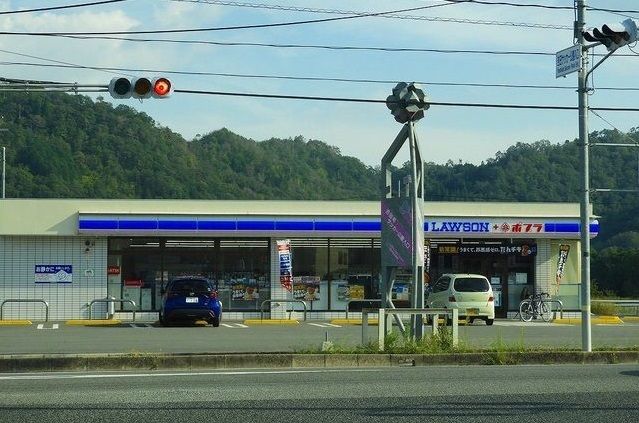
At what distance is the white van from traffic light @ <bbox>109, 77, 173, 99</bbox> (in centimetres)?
1400

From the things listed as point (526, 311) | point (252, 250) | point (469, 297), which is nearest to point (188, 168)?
point (252, 250)

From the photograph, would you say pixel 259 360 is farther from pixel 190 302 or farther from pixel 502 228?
pixel 502 228

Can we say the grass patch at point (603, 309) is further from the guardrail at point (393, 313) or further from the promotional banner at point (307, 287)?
the guardrail at point (393, 313)

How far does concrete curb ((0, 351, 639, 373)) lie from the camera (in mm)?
16172

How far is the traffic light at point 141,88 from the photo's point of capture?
65.1 ft

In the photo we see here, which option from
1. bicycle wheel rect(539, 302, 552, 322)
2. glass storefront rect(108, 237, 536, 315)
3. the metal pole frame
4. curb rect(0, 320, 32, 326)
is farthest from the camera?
bicycle wheel rect(539, 302, 552, 322)

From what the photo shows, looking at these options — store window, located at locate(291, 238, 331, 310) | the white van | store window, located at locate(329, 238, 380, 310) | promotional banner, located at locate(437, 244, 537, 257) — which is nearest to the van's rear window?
store window, located at locate(291, 238, 331, 310)

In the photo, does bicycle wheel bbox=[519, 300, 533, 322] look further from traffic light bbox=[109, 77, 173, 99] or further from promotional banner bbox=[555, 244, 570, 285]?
traffic light bbox=[109, 77, 173, 99]

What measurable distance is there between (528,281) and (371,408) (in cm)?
2473

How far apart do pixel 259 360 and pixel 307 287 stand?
17574 millimetres

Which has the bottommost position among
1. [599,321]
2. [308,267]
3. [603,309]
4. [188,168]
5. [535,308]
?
[599,321]

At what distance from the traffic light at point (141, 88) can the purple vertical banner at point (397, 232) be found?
203 inches

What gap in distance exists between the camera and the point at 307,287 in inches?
1347

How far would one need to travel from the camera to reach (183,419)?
35.0ft
